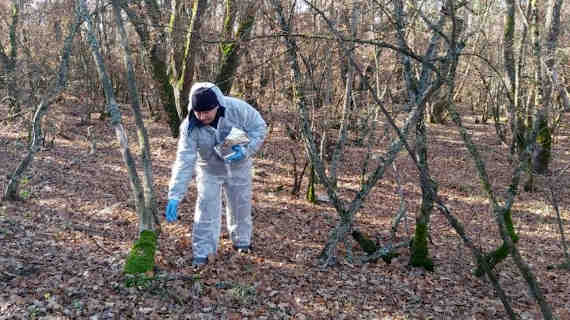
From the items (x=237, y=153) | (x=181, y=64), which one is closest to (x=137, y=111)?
(x=237, y=153)

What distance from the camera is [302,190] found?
8.34 m

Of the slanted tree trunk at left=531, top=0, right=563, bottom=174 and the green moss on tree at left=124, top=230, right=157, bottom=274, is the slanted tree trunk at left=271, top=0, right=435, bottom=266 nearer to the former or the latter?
the slanted tree trunk at left=531, top=0, right=563, bottom=174

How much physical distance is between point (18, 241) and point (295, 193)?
4.34 meters

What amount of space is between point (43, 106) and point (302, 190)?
4525mm

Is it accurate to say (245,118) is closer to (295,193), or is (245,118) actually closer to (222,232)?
(222,232)

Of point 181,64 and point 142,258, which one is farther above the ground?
point 181,64

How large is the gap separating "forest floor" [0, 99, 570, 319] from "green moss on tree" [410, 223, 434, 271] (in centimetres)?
13

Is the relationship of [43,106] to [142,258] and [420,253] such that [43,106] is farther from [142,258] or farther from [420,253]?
[420,253]

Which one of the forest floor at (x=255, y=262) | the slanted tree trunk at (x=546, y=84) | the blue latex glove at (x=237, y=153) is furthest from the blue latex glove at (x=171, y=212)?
the slanted tree trunk at (x=546, y=84)

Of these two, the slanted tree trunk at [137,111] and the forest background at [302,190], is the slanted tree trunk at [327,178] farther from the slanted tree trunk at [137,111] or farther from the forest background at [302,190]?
the slanted tree trunk at [137,111]

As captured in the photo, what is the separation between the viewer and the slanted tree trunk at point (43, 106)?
214 inches

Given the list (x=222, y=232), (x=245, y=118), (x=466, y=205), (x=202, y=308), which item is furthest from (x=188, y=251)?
(x=466, y=205)

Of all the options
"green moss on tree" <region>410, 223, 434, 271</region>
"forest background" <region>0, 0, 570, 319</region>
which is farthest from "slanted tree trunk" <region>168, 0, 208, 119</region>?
"green moss on tree" <region>410, 223, 434, 271</region>

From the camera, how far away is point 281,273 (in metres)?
4.63
